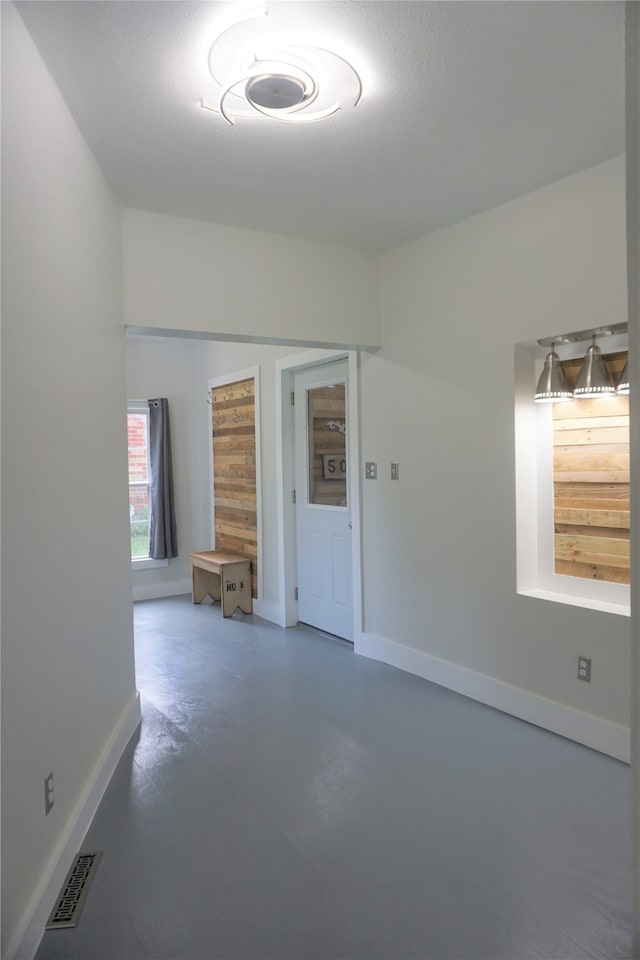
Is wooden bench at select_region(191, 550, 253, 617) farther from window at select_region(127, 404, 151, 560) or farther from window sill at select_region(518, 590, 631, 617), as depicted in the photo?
window sill at select_region(518, 590, 631, 617)

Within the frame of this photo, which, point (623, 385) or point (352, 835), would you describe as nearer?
point (352, 835)

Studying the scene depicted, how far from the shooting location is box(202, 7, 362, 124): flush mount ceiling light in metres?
1.90

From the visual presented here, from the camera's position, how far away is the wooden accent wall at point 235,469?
553cm

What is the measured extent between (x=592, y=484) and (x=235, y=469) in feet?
11.5

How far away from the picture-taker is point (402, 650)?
3.99m

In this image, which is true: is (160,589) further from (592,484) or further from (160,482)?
(592,484)

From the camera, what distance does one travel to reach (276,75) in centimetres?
198

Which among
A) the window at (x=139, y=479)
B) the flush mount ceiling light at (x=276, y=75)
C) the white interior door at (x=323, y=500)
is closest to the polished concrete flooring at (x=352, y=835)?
the white interior door at (x=323, y=500)

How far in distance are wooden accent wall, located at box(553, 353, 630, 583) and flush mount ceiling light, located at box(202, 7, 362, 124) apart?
5.66 ft

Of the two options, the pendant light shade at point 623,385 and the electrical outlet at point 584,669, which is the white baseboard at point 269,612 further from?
the pendant light shade at point 623,385

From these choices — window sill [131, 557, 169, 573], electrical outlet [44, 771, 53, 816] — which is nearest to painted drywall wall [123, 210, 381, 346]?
electrical outlet [44, 771, 53, 816]

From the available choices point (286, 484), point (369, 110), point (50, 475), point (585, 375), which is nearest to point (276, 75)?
point (369, 110)

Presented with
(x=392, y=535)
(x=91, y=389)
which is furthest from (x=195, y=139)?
(x=392, y=535)

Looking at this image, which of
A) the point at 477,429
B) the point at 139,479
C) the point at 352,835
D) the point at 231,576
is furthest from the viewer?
the point at 139,479
